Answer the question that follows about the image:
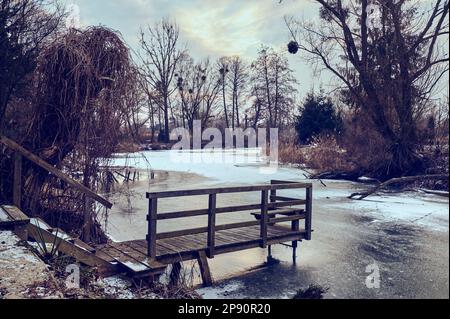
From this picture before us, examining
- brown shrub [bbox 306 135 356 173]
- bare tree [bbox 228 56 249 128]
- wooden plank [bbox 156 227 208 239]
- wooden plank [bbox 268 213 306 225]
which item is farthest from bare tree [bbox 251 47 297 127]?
wooden plank [bbox 156 227 208 239]

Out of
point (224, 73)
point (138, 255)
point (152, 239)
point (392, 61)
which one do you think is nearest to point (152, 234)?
point (152, 239)

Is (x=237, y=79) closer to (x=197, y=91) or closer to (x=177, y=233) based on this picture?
(x=197, y=91)

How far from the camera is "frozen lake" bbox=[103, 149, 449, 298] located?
18.2ft

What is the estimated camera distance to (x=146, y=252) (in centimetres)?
601

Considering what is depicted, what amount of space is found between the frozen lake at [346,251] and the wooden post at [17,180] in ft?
5.24

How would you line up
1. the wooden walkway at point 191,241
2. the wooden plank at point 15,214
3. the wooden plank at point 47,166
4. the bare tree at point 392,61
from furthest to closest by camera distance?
1. the bare tree at point 392,61
2. the wooden plank at point 47,166
3. the wooden walkway at point 191,241
4. the wooden plank at point 15,214

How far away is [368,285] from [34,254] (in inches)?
181

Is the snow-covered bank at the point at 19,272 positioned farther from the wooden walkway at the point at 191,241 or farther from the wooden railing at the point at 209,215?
the wooden railing at the point at 209,215

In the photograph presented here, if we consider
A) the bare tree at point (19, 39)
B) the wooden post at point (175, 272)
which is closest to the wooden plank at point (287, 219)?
the wooden post at point (175, 272)

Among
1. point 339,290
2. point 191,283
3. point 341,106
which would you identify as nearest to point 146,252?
point 191,283

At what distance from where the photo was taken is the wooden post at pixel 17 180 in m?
6.19

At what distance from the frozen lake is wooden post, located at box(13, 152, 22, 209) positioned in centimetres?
160

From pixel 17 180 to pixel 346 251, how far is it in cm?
584

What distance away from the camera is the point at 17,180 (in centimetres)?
625
